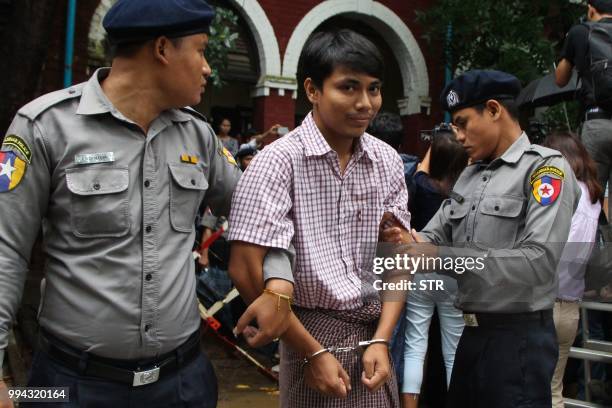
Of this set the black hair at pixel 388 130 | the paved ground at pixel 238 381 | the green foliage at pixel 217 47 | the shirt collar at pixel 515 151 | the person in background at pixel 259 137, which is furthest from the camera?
the green foliage at pixel 217 47

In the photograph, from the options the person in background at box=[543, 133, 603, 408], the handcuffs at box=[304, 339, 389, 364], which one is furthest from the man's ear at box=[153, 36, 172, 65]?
the person in background at box=[543, 133, 603, 408]

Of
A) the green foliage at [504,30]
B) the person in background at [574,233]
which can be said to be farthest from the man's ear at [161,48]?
the green foliage at [504,30]

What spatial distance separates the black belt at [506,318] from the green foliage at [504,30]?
8.54 metres

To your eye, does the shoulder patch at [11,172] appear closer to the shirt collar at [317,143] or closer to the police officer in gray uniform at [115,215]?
the police officer in gray uniform at [115,215]

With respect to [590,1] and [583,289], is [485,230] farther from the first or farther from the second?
[590,1]

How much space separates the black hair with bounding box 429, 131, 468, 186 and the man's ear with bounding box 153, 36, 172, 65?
104 inches

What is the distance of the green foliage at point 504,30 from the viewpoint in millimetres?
10492

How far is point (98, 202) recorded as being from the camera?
2020 millimetres

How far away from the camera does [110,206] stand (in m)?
2.03

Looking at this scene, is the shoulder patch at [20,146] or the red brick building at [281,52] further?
the red brick building at [281,52]

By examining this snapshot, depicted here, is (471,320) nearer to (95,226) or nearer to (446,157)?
(95,226)

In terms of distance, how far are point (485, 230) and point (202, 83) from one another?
1.19 metres

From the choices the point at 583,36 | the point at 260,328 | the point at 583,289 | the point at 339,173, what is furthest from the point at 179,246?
the point at 583,36

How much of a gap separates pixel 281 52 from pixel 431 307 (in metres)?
7.87
